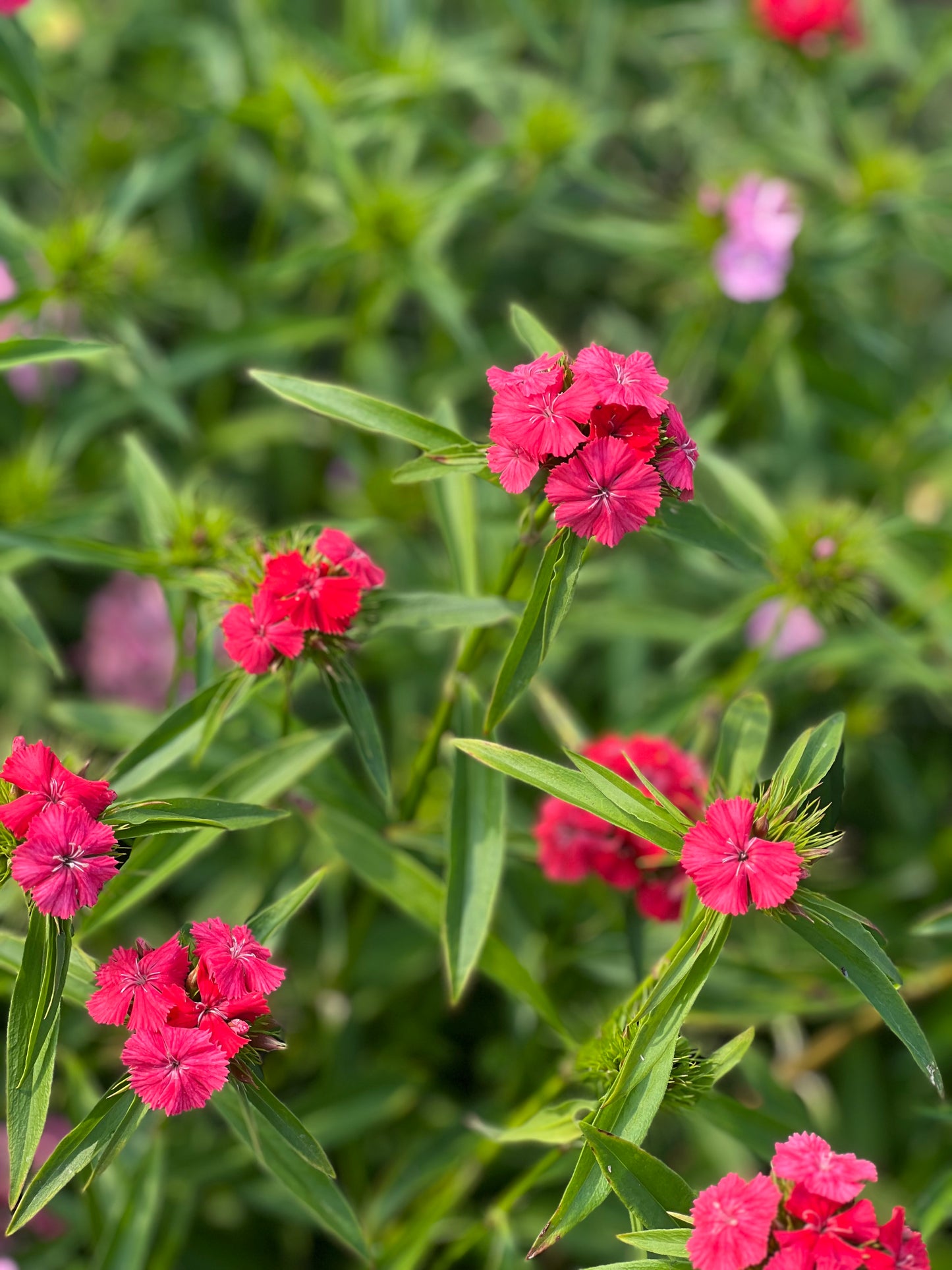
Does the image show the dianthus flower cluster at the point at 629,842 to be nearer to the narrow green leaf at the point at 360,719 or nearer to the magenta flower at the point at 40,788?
the narrow green leaf at the point at 360,719

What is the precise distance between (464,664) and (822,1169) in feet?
2.21

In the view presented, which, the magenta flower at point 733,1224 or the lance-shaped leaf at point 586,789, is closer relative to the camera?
the magenta flower at point 733,1224

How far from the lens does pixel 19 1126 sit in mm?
1083

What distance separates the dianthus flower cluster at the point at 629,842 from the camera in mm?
1455

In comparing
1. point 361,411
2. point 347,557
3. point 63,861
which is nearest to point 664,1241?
point 63,861

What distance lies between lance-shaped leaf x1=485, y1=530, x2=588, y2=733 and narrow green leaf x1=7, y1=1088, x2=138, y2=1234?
53cm

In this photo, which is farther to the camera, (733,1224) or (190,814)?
(190,814)

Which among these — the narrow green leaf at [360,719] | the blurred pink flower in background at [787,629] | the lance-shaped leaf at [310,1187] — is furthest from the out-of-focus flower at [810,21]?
the lance-shaped leaf at [310,1187]

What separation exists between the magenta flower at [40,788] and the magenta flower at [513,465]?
471 mm

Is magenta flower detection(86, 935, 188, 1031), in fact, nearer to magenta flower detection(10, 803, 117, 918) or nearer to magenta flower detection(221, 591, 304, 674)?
magenta flower detection(10, 803, 117, 918)

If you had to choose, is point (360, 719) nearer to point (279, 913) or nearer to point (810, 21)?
point (279, 913)

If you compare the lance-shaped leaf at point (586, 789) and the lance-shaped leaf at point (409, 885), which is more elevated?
the lance-shaped leaf at point (586, 789)

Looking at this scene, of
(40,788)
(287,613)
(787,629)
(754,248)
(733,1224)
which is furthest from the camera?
(787,629)

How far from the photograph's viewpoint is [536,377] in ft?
3.69
